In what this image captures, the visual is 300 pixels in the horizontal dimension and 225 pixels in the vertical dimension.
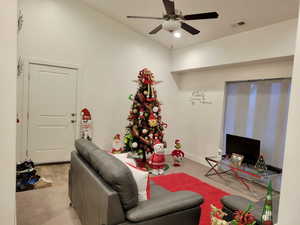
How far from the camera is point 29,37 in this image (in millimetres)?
4066

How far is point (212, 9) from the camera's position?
3.51 metres

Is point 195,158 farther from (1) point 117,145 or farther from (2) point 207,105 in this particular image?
(1) point 117,145

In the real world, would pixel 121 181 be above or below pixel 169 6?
below

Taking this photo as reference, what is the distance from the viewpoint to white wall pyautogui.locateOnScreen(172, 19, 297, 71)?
3309 millimetres

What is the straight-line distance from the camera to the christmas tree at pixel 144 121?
177 inches

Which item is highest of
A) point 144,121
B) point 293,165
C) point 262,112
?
point 262,112

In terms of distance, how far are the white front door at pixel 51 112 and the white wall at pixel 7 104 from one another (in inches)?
115

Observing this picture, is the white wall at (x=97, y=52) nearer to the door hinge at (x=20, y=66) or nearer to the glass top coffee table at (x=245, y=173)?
the door hinge at (x=20, y=66)

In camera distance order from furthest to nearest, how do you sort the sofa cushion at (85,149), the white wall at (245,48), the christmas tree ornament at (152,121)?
1. the christmas tree ornament at (152,121)
2. the white wall at (245,48)
3. the sofa cushion at (85,149)

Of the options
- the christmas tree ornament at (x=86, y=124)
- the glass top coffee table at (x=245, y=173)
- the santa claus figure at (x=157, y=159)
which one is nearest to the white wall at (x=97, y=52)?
the christmas tree ornament at (x=86, y=124)

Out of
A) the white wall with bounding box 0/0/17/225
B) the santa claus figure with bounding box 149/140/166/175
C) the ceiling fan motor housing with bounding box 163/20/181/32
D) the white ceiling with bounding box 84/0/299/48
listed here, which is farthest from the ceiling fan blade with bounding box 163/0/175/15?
the santa claus figure with bounding box 149/140/166/175

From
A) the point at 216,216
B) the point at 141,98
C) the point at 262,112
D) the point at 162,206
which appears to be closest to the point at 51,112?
the point at 141,98

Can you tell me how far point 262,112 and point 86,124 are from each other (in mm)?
3555

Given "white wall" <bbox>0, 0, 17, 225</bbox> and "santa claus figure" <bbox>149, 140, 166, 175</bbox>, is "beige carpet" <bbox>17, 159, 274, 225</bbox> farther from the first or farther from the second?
"white wall" <bbox>0, 0, 17, 225</bbox>
